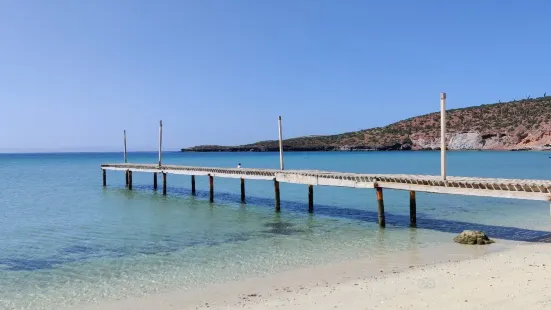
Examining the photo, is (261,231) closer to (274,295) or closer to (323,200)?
(274,295)

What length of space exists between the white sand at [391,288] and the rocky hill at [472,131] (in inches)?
3942

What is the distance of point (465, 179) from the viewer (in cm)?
1584

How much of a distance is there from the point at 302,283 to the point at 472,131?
119 metres

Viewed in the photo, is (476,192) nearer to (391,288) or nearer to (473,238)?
(473,238)

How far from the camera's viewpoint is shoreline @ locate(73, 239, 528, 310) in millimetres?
8891

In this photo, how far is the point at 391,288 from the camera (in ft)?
29.6

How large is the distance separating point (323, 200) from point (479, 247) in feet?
47.2

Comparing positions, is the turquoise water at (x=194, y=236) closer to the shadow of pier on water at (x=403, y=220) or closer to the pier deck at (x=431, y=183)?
the shadow of pier on water at (x=403, y=220)

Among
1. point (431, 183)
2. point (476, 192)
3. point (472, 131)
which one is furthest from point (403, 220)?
point (472, 131)

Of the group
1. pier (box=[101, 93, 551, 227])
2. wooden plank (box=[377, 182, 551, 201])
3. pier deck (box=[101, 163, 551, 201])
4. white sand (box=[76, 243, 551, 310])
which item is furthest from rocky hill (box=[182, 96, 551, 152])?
white sand (box=[76, 243, 551, 310])

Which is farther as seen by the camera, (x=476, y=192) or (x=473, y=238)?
(x=476, y=192)

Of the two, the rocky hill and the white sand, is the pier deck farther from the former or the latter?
the rocky hill

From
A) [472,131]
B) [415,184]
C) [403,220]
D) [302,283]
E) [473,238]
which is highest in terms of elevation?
[472,131]

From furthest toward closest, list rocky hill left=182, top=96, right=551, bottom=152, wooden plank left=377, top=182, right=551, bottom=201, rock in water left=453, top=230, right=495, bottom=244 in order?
rocky hill left=182, top=96, right=551, bottom=152 → rock in water left=453, top=230, right=495, bottom=244 → wooden plank left=377, top=182, right=551, bottom=201
